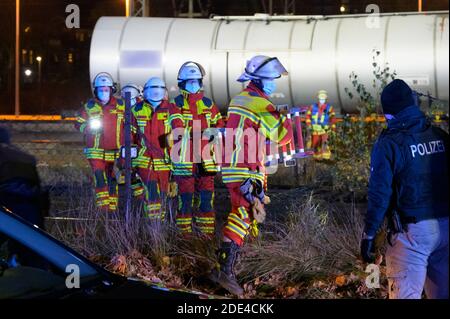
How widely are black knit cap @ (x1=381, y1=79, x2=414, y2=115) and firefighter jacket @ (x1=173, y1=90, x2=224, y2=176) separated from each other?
3.71m

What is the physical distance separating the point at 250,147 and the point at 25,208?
181cm

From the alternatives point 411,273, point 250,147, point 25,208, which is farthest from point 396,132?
point 25,208

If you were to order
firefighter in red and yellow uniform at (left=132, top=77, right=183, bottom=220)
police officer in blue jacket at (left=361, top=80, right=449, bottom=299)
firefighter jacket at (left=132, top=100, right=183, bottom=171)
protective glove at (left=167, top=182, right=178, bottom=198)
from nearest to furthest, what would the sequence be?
police officer in blue jacket at (left=361, top=80, right=449, bottom=299) < firefighter in red and yellow uniform at (left=132, top=77, right=183, bottom=220) < firefighter jacket at (left=132, top=100, right=183, bottom=171) < protective glove at (left=167, top=182, right=178, bottom=198)

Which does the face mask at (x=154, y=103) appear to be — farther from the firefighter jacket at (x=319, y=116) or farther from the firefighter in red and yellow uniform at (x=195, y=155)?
the firefighter jacket at (x=319, y=116)

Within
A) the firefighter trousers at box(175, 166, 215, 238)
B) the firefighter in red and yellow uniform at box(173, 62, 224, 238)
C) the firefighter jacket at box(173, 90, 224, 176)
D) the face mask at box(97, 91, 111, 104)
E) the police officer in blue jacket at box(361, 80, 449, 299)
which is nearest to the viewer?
the police officer in blue jacket at box(361, 80, 449, 299)

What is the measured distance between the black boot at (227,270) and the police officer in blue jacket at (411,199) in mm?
1482

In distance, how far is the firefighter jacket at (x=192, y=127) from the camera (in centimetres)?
790

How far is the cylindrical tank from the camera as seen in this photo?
1524cm

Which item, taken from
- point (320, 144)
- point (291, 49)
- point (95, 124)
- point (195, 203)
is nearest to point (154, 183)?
point (195, 203)

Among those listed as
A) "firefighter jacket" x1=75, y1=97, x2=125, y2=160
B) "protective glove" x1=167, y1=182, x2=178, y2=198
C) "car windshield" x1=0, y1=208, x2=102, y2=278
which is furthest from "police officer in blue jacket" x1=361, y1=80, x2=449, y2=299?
"firefighter jacket" x1=75, y1=97, x2=125, y2=160

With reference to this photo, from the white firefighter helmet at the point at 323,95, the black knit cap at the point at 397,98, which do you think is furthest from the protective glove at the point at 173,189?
the white firefighter helmet at the point at 323,95

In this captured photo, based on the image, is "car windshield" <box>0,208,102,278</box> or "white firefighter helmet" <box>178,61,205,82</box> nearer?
"car windshield" <box>0,208,102,278</box>

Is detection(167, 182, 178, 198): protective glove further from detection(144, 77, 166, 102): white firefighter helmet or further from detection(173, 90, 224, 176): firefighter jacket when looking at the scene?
Answer: detection(144, 77, 166, 102): white firefighter helmet
